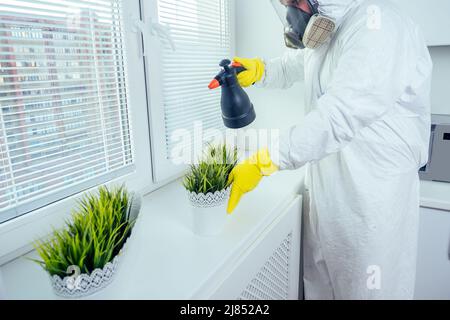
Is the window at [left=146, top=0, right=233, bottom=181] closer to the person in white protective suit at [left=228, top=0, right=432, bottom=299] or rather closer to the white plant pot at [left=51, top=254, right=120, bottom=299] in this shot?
the person in white protective suit at [left=228, top=0, right=432, bottom=299]

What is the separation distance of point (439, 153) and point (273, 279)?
0.88 meters

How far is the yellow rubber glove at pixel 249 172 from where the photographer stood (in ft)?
2.73

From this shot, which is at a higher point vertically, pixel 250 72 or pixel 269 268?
pixel 250 72

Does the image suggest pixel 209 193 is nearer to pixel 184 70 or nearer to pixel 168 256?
pixel 168 256

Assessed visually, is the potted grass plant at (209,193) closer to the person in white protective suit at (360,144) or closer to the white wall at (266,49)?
the person in white protective suit at (360,144)

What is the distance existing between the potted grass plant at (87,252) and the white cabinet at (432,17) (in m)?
1.30

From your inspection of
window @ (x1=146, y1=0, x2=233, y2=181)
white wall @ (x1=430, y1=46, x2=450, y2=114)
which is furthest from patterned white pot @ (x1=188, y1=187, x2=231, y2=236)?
white wall @ (x1=430, y1=46, x2=450, y2=114)

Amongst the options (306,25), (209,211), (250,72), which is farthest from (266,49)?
(209,211)

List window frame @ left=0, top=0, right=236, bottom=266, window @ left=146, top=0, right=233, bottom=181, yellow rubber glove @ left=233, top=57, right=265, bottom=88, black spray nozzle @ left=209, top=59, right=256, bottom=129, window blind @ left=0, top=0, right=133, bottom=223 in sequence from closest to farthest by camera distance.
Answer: window blind @ left=0, top=0, right=133, bottom=223 < window frame @ left=0, top=0, right=236, bottom=266 < black spray nozzle @ left=209, top=59, right=256, bottom=129 < window @ left=146, top=0, right=233, bottom=181 < yellow rubber glove @ left=233, top=57, right=265, bottom=88

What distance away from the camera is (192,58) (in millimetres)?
1262

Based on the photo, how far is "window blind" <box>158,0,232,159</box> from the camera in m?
1.14

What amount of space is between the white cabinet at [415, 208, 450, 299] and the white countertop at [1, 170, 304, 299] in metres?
0.62

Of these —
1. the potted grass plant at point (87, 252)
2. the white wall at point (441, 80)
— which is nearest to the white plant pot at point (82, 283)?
the potted grass plant at point (87, 252)

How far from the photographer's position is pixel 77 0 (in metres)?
0.81
